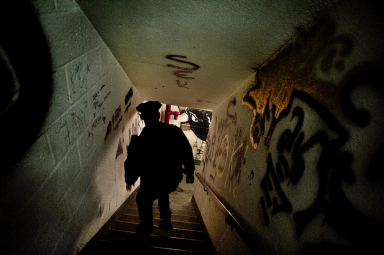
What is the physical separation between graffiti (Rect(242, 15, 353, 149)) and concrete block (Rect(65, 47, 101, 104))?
6.45 feet

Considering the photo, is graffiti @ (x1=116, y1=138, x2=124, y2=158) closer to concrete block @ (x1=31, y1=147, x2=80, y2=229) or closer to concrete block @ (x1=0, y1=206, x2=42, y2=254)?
concrete block @ (x1=31, y1=147, x2=80, y2=229)

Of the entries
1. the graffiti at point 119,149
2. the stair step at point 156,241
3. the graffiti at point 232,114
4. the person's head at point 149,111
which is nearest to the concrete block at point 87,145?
the person's head at point 149,111

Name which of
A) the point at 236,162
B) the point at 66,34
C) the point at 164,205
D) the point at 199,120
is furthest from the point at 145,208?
the point at 199,120

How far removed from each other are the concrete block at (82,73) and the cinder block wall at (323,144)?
1.96 meters

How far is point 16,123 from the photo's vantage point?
3.21 ft

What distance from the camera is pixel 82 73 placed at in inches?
61.3

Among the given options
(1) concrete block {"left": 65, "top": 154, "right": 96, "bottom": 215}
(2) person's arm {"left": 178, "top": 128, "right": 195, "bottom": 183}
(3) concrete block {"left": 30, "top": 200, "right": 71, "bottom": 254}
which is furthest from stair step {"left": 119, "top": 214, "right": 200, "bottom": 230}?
(3) concrete block {"left": 30, "top": 200, "right": 71, "bottom": 254}

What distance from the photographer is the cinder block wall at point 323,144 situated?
80cm

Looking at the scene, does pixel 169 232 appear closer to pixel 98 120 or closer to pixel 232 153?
pixel 232 153

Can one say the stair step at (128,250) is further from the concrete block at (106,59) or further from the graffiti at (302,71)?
the concrete block at (106,59)

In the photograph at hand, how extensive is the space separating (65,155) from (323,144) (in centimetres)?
207

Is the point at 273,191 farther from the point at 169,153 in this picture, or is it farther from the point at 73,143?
the point at 73,143

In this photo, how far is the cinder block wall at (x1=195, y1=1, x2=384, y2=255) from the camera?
0.80 m

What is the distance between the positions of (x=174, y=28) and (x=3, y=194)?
69.9 inches
